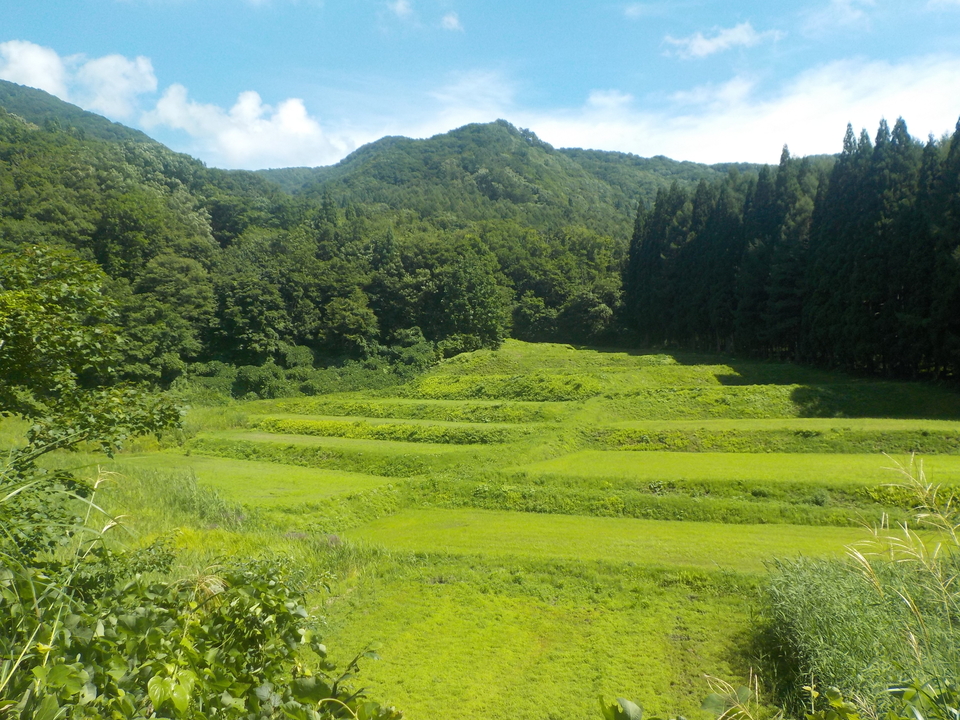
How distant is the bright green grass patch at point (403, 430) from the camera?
20.9 meters

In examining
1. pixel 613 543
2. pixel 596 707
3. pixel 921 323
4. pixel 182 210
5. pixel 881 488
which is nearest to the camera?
pixel 596 707

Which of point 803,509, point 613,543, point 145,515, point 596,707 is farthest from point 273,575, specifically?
point 803,509

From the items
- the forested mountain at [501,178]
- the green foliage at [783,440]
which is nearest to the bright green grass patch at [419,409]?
the green foliage at [783,440]

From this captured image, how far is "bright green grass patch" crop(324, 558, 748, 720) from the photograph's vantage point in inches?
289

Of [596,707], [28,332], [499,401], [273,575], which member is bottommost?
[499,401]

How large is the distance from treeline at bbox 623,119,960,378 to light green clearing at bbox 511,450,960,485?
974cm

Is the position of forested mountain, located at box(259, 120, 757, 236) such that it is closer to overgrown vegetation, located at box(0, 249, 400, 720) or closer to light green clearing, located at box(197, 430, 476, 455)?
light green clearing, located at box(197, 430, 476, 455)

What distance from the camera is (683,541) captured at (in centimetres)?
1221

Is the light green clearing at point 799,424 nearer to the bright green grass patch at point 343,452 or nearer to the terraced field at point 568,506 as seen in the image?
the terraced field at point 568,506

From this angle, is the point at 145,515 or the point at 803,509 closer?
the point at 145,515

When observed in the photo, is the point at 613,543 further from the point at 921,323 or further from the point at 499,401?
the point at 921,323

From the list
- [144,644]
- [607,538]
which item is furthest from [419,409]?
[144,644]

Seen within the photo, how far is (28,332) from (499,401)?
21529 mm

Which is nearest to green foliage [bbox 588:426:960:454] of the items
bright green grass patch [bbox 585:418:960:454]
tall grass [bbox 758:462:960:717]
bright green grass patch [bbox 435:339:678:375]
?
bright green grass patch [bbox 585:418:960:454]
